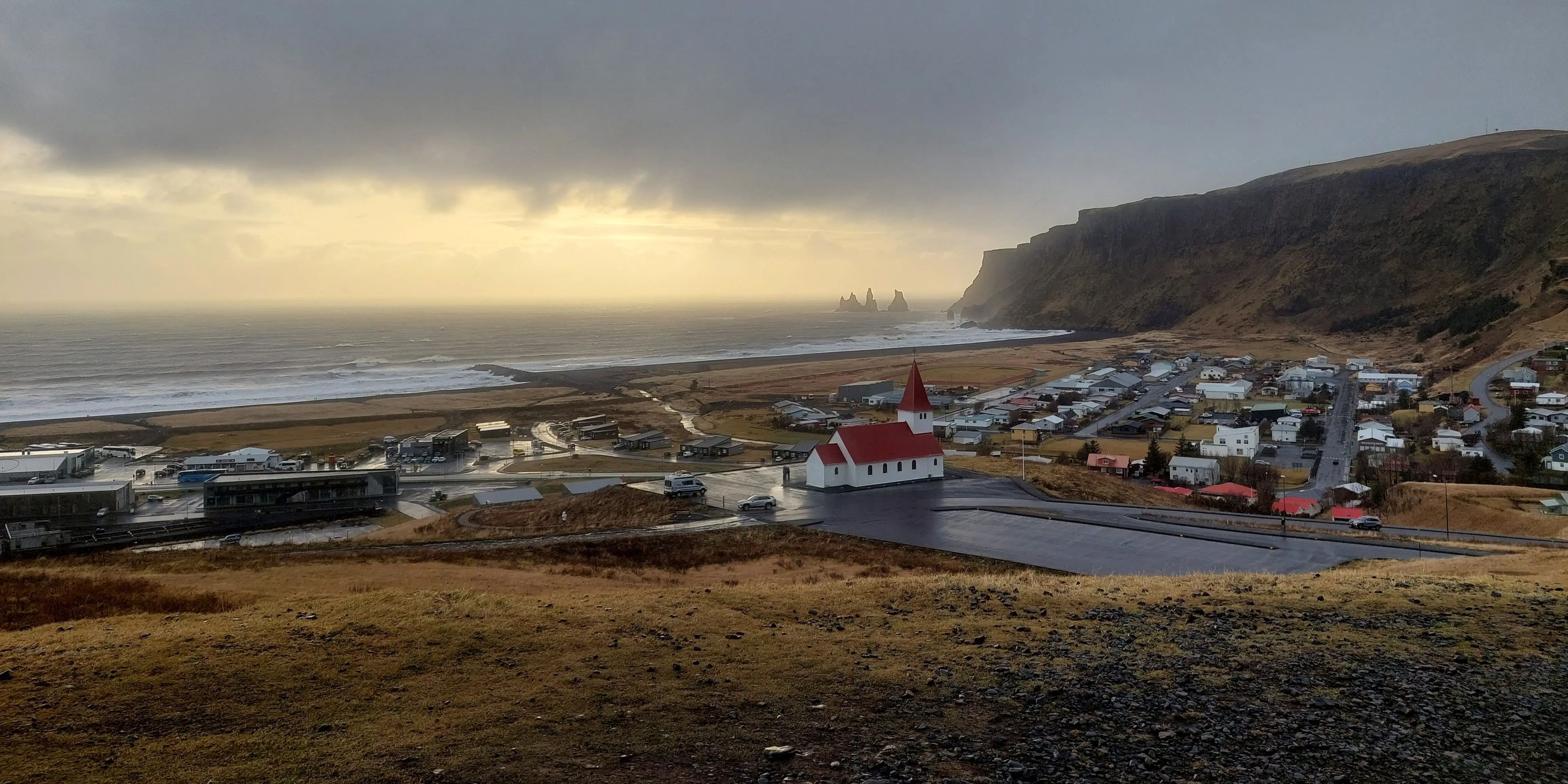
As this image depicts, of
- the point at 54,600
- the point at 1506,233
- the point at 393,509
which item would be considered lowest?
the point at 393,509

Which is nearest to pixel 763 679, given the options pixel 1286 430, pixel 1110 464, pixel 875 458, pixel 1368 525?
pixel 875 458

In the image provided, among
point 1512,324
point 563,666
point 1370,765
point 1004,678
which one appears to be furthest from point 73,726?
point 1512,324

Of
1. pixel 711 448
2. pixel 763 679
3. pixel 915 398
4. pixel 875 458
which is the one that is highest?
pixel 915 398

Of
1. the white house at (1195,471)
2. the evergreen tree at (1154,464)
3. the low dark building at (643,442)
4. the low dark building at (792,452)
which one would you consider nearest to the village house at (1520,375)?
the white house at (1195,471)

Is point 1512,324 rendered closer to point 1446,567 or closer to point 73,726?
point 1446,567

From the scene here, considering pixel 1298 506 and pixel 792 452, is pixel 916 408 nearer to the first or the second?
pixel 792 452

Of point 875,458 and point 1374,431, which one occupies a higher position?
point 875,458

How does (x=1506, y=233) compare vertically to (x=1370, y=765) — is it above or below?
above
